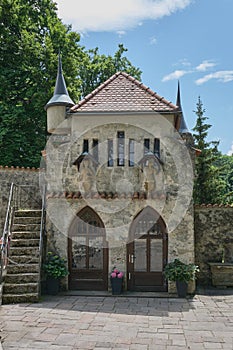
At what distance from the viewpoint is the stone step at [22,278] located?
965 centimetres

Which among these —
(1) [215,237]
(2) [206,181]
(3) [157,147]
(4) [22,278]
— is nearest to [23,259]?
(4) [22,278]

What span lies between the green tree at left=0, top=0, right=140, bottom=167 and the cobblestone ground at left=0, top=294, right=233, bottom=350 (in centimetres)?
946

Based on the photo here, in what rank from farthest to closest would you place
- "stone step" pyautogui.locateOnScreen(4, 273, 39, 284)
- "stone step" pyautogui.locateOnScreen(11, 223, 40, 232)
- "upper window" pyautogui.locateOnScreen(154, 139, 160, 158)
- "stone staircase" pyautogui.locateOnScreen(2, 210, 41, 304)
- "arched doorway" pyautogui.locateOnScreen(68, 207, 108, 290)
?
1. "upper window" pyautogui.locateOnScreen(154, 139, 160, 158)
2. "stone step" pyautogui.locateOnScreen(11, 223, 40, 232)
3. "arched doorway" pyautogui.locateOnScreen(68, 207, 108, 290)
4. "stone step" pyautogui.locateOnScreen(4, 273, 39, 284)
5. "stone staircase" pyautogui.locateOnScreen(2, 210, 41, 304)

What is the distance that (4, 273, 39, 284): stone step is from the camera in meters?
9.65

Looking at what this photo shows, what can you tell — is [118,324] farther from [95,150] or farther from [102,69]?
[102,69]

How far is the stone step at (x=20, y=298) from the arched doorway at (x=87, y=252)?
69.6 inches

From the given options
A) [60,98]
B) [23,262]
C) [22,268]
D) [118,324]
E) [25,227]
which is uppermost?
[60,98]

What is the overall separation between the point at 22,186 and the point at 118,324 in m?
7.60

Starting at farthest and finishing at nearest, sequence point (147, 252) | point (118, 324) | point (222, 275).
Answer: point (222, 275)
point (147, 252)
point (118, 324)

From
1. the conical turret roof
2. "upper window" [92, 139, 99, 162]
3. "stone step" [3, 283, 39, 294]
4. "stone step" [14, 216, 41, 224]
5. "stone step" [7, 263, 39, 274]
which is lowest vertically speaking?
"stone step" [3, 283, 39, 294]

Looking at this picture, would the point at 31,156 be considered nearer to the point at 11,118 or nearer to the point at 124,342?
the point at 11,118

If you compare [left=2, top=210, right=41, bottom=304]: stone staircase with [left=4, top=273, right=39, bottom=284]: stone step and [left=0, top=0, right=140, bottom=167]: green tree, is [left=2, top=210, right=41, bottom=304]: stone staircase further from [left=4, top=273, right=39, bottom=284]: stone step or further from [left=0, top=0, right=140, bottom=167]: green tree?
[left=0, top=0, right=140, bottom=167]: green tree

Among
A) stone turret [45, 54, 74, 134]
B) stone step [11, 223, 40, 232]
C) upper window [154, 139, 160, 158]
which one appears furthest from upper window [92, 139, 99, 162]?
stone step [11, 223, 40, 232]

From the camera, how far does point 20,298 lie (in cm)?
926
